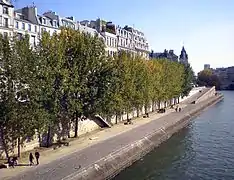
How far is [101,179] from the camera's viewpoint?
34781 mm

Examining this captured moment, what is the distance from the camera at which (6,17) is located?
2357 inches

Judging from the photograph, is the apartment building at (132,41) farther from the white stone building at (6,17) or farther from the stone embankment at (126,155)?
the white stone building at (6,17)

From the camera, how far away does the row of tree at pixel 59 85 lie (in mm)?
35125

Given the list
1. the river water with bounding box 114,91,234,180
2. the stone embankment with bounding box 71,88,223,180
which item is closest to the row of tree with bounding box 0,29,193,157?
the stone embankment with bounding box 71,88,223,180

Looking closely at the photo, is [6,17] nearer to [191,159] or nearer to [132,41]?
[191,159]

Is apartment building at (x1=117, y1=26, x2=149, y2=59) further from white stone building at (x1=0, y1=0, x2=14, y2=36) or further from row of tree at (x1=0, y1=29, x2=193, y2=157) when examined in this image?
white stone building at (x1=0, y1=0, x2=14, y2=36)

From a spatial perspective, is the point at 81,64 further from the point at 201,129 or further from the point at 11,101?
the point at 201,129

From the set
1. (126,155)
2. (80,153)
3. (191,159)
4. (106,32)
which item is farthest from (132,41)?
(80,153)

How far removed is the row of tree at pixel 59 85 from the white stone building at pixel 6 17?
16111mm

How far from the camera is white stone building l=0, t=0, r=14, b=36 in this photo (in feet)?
194

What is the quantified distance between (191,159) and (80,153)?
1296cm

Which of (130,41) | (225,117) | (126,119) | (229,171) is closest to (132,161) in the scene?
(229,171)

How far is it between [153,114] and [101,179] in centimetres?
4240

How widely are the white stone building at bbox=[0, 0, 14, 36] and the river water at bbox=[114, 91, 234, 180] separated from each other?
29.1 metres
